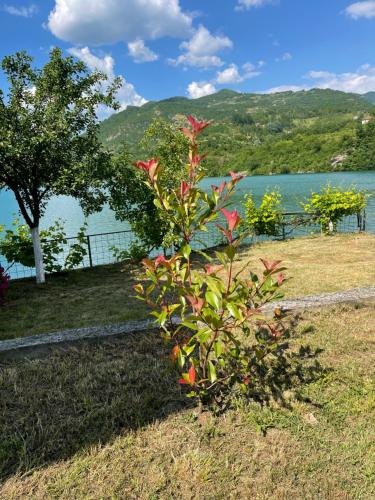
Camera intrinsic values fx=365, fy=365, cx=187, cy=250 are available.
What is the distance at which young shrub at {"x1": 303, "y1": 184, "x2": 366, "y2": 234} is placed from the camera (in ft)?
36.7

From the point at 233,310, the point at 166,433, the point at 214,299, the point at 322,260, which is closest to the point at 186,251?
the point at 214,299

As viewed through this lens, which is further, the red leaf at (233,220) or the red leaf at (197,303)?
the red leaf at (197,303)

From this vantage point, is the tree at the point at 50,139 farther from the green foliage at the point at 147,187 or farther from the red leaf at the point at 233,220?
the red leaf at the point at 233,220

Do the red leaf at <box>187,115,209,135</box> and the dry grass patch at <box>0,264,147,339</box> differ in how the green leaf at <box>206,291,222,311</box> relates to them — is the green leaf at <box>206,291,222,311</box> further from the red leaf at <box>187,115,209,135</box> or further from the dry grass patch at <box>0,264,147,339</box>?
the dry grass patch at <box>0,264,147,339</box>

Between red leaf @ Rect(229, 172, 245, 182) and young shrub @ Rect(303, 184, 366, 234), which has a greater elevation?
red leaf @ Rect(229, 172, 245, 182)

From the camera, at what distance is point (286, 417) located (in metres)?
2.41

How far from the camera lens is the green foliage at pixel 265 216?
11.2 meters

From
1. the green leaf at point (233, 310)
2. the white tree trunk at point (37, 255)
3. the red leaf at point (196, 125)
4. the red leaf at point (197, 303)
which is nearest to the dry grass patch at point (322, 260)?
the red leaf at point (197, 303)

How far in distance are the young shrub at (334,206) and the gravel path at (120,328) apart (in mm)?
7675

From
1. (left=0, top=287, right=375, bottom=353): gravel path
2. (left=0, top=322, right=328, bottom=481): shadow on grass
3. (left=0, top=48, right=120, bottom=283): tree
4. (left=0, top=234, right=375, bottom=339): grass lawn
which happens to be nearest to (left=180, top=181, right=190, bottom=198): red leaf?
(left=0, top=322, right=328, bottom=481): shadow on grass

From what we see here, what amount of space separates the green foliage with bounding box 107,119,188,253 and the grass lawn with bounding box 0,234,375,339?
3.43ft

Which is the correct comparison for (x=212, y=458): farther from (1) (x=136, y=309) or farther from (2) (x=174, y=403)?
(1) (x=136, y=309)

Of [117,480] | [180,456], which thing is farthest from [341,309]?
[117,480]

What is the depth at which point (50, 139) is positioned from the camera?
659 cm
